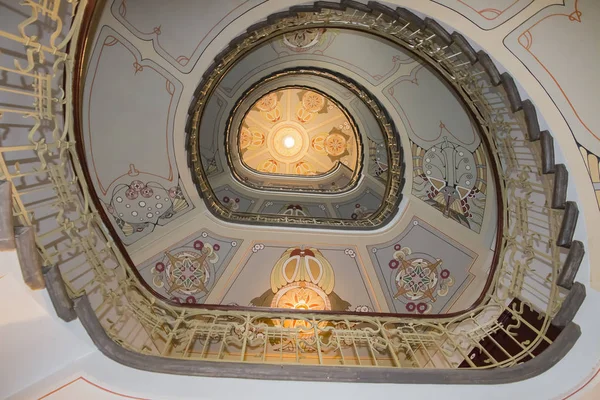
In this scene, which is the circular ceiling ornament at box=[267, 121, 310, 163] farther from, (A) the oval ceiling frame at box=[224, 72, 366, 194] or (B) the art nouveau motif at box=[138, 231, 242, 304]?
(B) the art nouveau motif at box=[138, 231, 242, 304]

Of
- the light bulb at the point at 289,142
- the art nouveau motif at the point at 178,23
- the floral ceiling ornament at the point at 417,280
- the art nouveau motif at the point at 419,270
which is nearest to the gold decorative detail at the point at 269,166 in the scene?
the light bulb at the point at 289,142

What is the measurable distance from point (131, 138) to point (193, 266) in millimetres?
2112

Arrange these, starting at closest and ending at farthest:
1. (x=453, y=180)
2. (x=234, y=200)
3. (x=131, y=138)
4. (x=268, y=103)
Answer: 1. (x=131, y=138)
2. (x=453, y=180)
3. (x=234, y=200)
4. (x=268, y=103)

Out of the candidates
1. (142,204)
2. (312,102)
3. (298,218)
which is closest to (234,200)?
(298,218)

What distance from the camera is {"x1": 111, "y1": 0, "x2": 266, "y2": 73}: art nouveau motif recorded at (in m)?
3.85

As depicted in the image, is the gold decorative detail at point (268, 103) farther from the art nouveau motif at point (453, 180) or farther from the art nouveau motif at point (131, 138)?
the art nouveau motif at point (131, 138)

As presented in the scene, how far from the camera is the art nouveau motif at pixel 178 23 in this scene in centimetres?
385

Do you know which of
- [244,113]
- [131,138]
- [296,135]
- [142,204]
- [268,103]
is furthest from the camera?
[296,135]

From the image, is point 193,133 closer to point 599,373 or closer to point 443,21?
point 443,21

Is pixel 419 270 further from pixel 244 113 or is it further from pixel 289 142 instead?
pixel 289 142

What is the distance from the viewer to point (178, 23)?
158 inches

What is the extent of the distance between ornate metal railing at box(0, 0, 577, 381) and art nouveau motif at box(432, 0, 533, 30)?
0.71 feet

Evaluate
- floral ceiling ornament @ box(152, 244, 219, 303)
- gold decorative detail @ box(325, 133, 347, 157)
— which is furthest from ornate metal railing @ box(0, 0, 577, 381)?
gold decorative detail @ box(325, 133, 347, 157)

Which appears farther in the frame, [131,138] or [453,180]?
[453,180]
